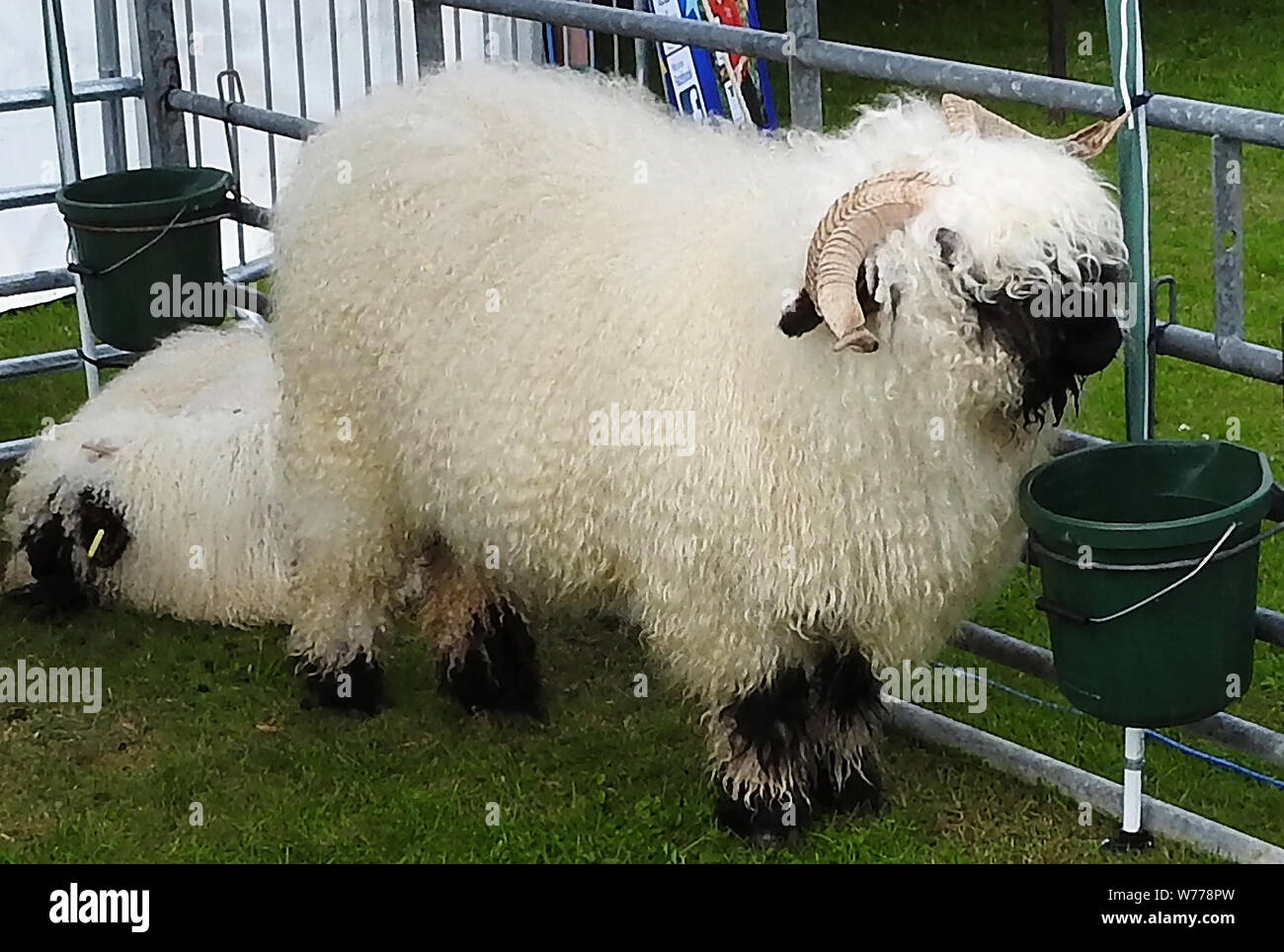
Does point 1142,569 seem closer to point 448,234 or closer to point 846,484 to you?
point 846,484

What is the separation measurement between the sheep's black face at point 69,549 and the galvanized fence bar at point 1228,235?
340 centimetres

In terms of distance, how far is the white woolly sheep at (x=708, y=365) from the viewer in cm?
339

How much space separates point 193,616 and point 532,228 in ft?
7.02

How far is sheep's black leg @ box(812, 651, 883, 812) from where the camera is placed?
4113mm

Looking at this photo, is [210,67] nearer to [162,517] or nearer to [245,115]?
[245,115]

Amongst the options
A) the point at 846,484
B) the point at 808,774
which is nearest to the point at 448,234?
the point at 846,484

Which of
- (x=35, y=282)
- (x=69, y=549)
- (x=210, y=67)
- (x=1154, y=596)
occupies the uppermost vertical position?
(x=210, y=67)

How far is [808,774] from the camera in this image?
418 cm

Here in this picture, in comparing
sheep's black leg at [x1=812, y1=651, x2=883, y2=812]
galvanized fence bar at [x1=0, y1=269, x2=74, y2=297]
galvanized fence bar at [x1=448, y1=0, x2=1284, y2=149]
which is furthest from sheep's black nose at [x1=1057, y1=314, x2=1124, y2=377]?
galvanized fence bar at [x1=0, y1=269, x2=74, y2=297]

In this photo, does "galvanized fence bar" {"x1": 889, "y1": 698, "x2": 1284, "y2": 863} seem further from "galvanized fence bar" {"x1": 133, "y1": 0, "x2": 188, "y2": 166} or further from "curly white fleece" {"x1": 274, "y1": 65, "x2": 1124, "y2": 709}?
"galvanized fence bar" {"x1": 133, "y1": 0, "x2": 188, "y2": 166}

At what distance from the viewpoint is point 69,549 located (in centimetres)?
566

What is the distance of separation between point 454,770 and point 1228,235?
2276mm

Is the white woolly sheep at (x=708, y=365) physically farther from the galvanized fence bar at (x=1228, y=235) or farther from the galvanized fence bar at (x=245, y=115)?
the galvanized fence bar at (x=245, y=115)

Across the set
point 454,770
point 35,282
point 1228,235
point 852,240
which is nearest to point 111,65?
point 35,282
